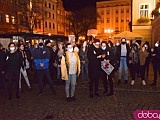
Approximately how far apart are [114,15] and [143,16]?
196 ft

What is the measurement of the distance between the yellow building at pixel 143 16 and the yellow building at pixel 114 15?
52.6 metres

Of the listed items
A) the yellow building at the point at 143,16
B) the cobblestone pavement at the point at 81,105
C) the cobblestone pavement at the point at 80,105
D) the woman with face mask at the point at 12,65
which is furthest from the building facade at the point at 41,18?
the cobblestone pavement at the point at 80,105

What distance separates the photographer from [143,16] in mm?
37312

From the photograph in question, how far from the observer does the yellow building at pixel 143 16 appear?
3672cm

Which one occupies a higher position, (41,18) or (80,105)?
(41,18)

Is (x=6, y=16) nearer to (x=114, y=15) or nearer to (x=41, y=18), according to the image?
(x=41, y=18)

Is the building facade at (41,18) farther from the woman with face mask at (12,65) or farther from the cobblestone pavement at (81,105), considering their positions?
the cobblestone pavement at (81,105)

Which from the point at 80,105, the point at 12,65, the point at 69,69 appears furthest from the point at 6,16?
the point at 80,105

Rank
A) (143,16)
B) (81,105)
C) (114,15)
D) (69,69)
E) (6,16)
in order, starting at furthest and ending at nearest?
(114,15) < (6,16) < (143,16) < (69,69) < (81,105)

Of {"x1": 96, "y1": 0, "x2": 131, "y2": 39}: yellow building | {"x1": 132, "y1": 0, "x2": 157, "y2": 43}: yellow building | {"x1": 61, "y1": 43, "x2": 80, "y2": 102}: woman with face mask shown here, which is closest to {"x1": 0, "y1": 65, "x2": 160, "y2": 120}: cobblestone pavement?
{"x1": 61, "y1": 43, "x2": 80, "y2": 102}: woman with face mask

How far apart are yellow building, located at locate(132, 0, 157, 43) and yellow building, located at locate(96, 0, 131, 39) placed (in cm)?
5263

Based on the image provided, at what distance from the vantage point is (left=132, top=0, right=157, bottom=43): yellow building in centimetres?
3672

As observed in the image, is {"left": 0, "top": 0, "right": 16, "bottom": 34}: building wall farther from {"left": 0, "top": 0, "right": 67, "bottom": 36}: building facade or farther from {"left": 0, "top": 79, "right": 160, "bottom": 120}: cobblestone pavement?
{"left": 0, "top": 79, "right": 160, "bottom": 120}: cobblestone pavement

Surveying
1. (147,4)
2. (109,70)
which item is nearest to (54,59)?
(109,70)
